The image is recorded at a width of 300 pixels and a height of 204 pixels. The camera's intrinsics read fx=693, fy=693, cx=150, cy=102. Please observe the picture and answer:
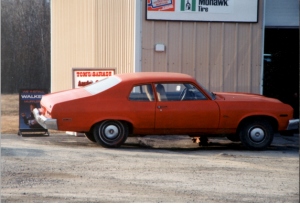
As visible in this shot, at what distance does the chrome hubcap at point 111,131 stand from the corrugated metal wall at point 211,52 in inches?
131

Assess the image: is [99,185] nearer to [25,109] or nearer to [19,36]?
[25,109]

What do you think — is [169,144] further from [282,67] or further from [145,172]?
[282,67]

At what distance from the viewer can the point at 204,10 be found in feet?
53.2

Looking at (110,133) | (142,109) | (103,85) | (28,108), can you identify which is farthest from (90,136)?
(28,108)

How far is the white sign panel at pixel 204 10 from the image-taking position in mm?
16016

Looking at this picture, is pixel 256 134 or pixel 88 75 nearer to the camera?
pixel 256 134

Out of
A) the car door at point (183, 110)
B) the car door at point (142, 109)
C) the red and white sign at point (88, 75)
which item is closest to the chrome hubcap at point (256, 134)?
the car door at point (183, 110)

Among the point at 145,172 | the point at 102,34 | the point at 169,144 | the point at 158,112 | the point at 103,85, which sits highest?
the point at 102,34

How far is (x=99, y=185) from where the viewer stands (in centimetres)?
942

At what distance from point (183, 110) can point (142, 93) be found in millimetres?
849

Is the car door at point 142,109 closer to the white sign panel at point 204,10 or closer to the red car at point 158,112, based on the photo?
the red car at point 158,112

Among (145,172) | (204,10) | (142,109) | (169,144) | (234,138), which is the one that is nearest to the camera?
(145,172)

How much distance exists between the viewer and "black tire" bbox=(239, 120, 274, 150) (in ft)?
44.4

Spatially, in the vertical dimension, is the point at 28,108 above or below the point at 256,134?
above
